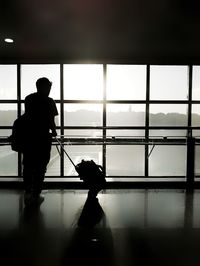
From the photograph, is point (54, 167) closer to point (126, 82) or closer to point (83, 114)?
point (83, 114)

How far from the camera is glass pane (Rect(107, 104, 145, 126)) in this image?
17.0 ft

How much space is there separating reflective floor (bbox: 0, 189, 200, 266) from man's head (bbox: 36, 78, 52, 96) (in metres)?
1.49

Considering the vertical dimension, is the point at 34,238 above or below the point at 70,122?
below

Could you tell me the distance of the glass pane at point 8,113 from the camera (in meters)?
5.20

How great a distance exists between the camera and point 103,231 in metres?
2.53

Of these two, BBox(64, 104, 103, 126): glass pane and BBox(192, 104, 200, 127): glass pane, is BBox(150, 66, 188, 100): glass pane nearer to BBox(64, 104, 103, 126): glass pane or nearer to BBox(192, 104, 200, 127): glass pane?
BBox(192, 104, 200, 127): glass pane

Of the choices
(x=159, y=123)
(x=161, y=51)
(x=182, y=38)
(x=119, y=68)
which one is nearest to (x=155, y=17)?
(x=182, y=38)

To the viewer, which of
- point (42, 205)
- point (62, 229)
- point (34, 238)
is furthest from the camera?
point (42, 205)

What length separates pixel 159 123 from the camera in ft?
17.0

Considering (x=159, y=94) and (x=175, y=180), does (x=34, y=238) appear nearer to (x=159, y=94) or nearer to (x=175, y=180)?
(x=175, y=180)

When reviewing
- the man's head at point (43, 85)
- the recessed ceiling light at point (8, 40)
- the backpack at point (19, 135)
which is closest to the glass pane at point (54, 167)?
the backpack at point (19, 135)

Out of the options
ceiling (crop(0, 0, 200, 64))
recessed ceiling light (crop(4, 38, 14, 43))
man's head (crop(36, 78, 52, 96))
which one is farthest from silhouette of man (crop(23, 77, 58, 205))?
recessed ceiling light (crop(4, 38, 14, 43))

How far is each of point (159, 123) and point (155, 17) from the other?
255cm

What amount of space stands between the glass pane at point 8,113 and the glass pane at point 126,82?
6.41ft
